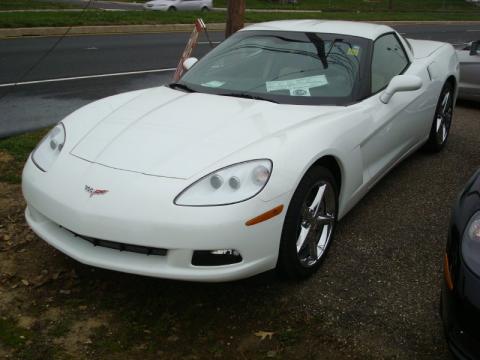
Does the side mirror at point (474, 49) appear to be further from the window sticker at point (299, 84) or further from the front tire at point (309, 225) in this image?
the front tire at point (309, 225)

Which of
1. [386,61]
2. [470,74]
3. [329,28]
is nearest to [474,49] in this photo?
[470,74]

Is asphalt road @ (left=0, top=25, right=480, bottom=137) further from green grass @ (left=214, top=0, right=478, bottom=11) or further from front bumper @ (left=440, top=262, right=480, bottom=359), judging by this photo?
green grass @ (left=214, top=0, right=478, bottom=11)

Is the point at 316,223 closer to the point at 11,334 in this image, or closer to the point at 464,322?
the point at 464,322

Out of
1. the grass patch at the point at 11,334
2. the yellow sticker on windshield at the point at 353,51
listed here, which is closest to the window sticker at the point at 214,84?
the yellow sticker on windshield at the point at 353,51

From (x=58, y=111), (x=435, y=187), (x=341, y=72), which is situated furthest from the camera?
(x=58, y=111)

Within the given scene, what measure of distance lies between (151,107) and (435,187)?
2.51 meters

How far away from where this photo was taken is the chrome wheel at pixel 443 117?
548 centimetres

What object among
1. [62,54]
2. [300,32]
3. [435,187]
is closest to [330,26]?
[300,32]

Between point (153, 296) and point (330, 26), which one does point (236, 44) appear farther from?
point (153, 296)

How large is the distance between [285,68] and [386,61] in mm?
959

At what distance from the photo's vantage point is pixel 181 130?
11.0ft

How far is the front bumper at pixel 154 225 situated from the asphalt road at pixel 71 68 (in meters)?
3.58

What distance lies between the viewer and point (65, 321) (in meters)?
2.95

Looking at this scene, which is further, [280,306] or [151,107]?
[151,107]
